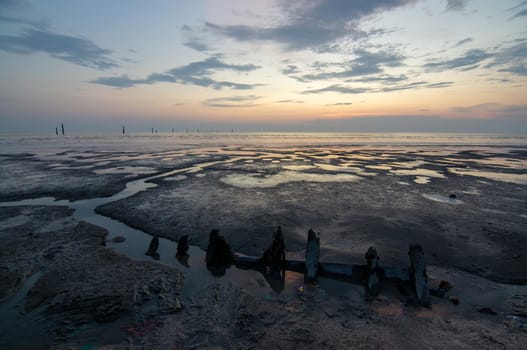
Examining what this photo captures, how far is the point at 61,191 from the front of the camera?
17.9 m

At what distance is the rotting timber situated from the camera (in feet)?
23.2

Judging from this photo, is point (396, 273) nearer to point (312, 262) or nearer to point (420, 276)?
point (420, 276)

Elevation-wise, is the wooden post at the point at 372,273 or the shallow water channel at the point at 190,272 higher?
the wooden post at the point at 372,273

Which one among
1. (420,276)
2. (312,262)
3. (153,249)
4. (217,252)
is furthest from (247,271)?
(420,276)

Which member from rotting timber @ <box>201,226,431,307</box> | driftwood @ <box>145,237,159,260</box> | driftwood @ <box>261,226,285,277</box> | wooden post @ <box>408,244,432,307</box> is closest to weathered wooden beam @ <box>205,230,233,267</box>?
rotting timber @ <box>201,226,431,307</box>

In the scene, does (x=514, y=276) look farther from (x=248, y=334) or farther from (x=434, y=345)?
(x=248, y=334)

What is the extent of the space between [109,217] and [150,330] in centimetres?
904

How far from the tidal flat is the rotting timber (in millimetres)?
314

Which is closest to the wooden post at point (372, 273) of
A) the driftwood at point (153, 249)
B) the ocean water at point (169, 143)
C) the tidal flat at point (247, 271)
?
the tidal flat at point (247, 271)

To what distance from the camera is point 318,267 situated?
323 inches

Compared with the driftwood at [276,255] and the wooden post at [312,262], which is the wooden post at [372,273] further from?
the driftwood at [276,255]

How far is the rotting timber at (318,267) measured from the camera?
709 cm

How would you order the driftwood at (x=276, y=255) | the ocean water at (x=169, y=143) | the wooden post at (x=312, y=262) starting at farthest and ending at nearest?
the ocean water at (x=169, y=143), the driftwood at (x=276, y=255), the wooden post at (x=312, y=262)

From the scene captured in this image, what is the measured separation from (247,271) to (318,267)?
7.45 ft
